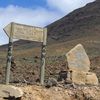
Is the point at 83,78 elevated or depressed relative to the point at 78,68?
depressed

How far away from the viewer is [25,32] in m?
20.8

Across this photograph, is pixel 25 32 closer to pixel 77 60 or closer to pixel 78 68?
pixel 77 60

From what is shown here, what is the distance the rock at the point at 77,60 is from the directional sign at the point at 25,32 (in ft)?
5.22

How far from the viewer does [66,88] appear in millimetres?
19469

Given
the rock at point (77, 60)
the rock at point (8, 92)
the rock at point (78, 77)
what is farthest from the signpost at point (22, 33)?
the rock at point (8, 92)

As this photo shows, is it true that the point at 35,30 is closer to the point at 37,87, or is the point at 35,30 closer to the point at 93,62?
the point at 37,87

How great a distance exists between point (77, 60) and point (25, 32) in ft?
9.38

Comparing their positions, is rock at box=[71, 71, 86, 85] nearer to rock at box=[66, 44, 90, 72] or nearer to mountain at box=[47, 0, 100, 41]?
rock at box=[66, 44, 90, 72]

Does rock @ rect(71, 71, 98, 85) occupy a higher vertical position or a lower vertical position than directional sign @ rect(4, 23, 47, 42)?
lower

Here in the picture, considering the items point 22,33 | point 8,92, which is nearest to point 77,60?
point 22,33

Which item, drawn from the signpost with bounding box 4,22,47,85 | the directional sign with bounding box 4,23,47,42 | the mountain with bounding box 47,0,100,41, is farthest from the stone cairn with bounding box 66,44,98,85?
the mountain with bounding box 47,0,100,41

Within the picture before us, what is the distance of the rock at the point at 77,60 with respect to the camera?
73.3 feet

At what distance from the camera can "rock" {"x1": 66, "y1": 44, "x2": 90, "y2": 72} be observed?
22.3m

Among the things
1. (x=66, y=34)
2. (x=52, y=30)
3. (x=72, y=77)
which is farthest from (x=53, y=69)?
(x=52, y=30)
